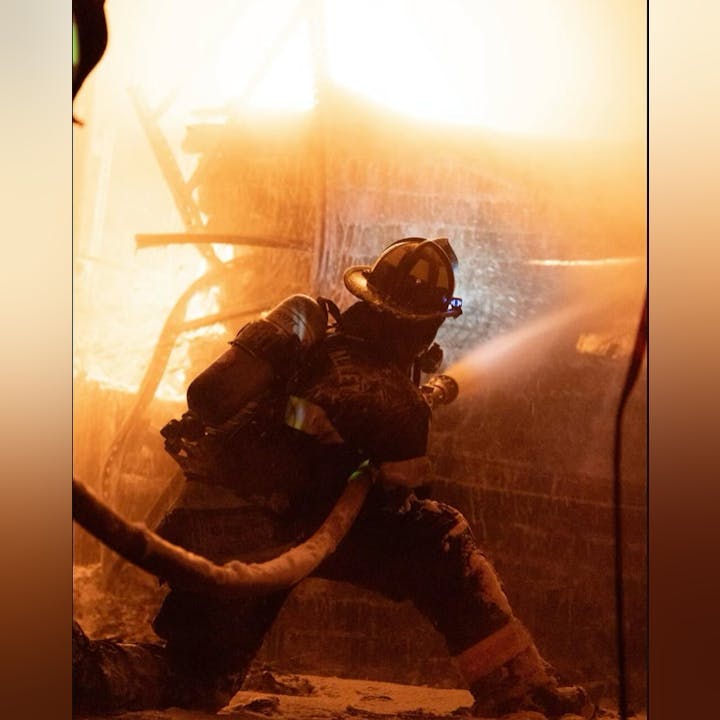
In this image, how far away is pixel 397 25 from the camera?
221 centimetres

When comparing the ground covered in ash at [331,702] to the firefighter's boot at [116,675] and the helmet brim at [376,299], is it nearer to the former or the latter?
the firefighter's boot at [116,675]

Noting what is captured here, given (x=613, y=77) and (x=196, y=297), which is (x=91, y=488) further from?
(x=613, y=77)

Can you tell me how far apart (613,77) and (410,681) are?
57.8 inches

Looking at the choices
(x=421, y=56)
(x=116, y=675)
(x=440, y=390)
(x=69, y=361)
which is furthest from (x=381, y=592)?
(x=421, y=56)

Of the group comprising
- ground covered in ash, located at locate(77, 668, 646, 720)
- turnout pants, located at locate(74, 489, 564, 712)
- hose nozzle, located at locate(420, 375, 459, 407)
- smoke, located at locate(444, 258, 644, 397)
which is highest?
smoke, located at locate(444, 258, 644, 397)

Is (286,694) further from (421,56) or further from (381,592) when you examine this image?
(421,56)

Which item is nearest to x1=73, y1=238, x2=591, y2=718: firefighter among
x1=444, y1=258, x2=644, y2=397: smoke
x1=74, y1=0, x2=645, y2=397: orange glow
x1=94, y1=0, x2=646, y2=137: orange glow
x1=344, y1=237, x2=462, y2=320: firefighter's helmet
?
x1=344, y1=237, x2=462, y2=320: firefighter's helmet

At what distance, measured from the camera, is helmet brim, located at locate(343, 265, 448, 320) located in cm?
219

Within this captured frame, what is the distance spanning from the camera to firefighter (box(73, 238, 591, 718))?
219 cm

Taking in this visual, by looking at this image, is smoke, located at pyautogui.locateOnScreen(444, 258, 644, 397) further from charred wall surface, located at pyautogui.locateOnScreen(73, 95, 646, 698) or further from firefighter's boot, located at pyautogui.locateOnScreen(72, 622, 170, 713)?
firefighter's boot, located at pyautogui.locateOnScreen(72, 622, 170, 713)

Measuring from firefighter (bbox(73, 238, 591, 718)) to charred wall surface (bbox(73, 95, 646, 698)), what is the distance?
5 cm

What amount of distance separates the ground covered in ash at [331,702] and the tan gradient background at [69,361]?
0.21 metres

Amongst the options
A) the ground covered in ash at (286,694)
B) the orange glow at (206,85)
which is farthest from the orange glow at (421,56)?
the ground covered in ash at (286,694)

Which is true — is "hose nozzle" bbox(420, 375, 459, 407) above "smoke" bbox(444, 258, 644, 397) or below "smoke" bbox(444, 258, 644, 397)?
below
